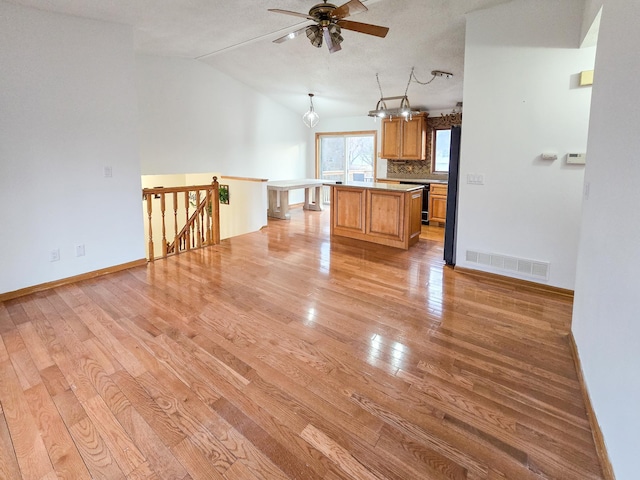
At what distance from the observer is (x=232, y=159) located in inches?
285

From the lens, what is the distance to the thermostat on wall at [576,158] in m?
3.31

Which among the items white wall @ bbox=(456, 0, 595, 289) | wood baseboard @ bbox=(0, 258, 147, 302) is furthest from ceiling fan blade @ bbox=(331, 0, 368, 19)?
wood baseboard @ bbox=(0, 258, 147, 302)

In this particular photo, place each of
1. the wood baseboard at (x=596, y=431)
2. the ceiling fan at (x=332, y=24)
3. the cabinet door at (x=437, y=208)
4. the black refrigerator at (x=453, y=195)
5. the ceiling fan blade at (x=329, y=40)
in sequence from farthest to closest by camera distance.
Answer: the cabinet door at (x=437, y=208)
the black refrigerator at (x=453, y=195)
the ceiling fan blade at (x=329, y=40)
the ceiling fan at (x=332, y=24)
the wood baseboard at (x=596, y=431)

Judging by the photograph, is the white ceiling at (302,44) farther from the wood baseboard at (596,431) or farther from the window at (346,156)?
the wood baseboard at (596,431)

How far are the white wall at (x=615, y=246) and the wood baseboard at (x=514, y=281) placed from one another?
135cm

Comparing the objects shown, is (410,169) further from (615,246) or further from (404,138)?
(615,246)

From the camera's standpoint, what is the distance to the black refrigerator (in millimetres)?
4195

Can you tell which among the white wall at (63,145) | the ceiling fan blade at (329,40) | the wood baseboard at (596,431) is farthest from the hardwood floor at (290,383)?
the ceiling fan blade at (329,40)

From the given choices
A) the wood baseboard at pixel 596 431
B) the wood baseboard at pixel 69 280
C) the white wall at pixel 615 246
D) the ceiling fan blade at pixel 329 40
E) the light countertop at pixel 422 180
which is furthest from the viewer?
the light countertop at pixel 422 180

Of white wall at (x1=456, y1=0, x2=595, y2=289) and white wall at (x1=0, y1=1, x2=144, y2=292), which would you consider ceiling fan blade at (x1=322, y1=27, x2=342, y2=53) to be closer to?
white wall at (x1=456, y1=0, x2=595, y2=289)

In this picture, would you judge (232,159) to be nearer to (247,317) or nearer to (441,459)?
(247,317)

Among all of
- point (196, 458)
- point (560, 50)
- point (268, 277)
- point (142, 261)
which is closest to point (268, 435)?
point (196, 458)

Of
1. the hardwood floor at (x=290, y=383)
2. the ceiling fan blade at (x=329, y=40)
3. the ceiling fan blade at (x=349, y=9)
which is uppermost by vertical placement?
the ceiling fan blade at (x=349, y=9)

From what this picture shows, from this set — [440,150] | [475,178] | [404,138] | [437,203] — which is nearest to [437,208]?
[437,203]
